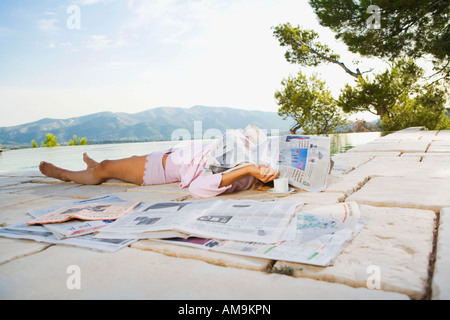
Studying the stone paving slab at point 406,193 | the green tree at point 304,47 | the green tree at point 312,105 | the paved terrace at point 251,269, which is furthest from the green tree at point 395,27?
the paved terrace at point 251,269

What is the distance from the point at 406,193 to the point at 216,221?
1009mm

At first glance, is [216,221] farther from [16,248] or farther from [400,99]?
[400,99]

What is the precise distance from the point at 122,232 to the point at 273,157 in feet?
3.34

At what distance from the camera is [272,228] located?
96 cm

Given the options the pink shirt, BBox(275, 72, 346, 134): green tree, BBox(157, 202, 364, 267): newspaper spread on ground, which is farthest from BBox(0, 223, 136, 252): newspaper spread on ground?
BBox(275, 72, 346, 134): green tree

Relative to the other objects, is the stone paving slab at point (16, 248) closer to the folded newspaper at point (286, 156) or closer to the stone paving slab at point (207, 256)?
the stone paving slab at point (207, 256)

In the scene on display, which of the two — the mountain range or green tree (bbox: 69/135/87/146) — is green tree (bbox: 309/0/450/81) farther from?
green tree (bbox: 69/135/87/146)

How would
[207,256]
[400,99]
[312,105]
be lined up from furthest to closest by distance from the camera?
[312,105] → [400,99] → [207,256]

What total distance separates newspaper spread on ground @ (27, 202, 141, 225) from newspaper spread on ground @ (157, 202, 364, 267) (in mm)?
463

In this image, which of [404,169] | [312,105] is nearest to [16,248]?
[404,169]

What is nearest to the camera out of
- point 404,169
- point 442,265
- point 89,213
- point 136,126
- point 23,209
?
point 442,265

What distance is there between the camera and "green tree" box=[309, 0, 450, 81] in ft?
21.0

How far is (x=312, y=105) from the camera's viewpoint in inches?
456

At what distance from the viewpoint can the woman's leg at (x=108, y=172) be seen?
7.49 ft
